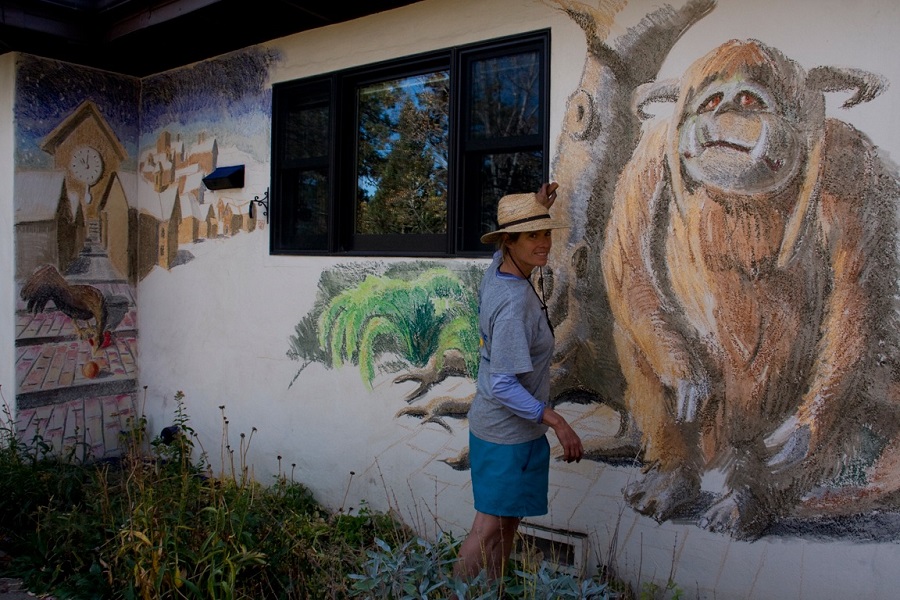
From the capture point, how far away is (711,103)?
357cm

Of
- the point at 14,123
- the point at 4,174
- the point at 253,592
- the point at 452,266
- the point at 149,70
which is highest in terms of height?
the point at 149,70

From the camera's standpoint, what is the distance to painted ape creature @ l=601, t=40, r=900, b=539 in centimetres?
322

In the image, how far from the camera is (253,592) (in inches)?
143

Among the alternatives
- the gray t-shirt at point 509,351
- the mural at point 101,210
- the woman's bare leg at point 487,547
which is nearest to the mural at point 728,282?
the gray t-shirt at point 509,351

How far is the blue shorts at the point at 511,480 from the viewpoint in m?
3.17

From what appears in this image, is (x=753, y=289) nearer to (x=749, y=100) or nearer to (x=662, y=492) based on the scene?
(x=749, y=100)

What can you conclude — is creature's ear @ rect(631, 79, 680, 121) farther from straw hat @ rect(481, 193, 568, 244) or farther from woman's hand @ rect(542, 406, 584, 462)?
woman's hand @ rect(542, 406, 584, 462)

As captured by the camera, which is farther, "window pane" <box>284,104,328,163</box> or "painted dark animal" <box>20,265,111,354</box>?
"painted dark animal" <box>20,265,111,354</box>

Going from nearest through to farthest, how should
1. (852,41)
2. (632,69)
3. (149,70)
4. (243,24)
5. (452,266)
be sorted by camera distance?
(852,41) → (632,69) → (452,266) → (243,24) → (149,70)

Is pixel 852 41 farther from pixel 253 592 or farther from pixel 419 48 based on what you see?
pixel 253 592

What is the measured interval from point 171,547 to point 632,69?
129 inches

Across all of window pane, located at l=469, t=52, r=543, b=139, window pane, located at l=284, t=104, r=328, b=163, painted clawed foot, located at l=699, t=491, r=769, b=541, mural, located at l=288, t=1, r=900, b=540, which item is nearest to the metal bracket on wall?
window pane, located at l=284, t=104, r=328, b=163

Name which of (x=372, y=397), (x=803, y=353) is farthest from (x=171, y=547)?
(x=803, y=353)

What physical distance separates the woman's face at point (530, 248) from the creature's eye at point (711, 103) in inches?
39.6
